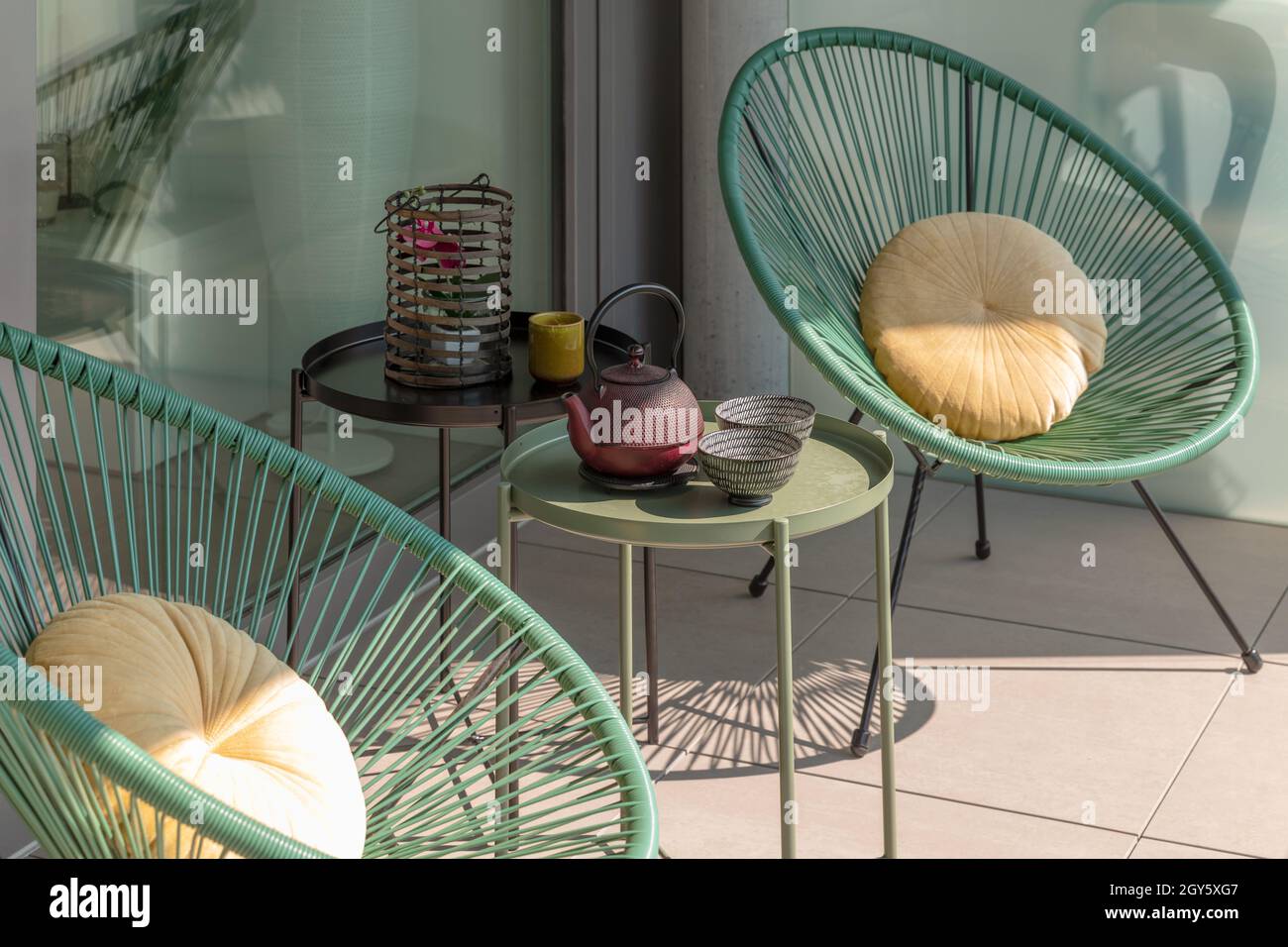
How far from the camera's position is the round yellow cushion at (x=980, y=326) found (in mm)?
2305

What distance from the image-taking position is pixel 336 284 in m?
2.57

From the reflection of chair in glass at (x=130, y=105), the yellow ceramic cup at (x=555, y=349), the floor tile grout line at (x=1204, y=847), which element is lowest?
the floor tile grout line at (x=1204, y=847)

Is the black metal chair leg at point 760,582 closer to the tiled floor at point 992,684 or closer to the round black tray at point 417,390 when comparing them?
the tiled floor at point 992,684

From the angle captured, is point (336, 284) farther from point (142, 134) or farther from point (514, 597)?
point (514, 597)

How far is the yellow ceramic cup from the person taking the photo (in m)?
2.03

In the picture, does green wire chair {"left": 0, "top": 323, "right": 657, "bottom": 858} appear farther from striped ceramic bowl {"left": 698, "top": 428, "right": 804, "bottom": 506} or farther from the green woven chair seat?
the green woven chair seat

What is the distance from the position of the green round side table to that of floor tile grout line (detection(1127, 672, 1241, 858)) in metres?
0.36

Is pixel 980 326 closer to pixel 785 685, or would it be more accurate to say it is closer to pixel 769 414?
pixel 769 414

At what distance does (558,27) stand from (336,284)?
81cm

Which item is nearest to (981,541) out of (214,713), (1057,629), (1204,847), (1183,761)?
(1057,629)

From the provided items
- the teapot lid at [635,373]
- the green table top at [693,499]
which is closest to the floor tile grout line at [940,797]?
the green table top at [693,499]

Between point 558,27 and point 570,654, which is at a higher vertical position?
point 558,27

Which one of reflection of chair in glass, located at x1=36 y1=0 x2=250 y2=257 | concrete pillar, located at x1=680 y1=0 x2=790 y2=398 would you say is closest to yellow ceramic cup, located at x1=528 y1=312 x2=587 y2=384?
reflection of chair in glass, located at x1=36 y1=0 x2=250 y2=257
